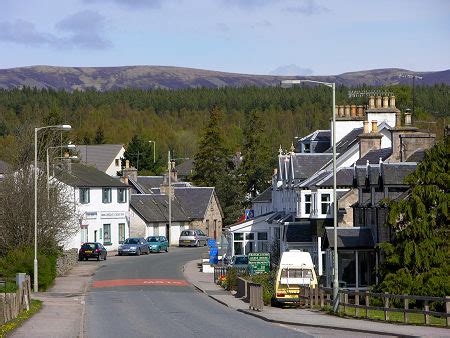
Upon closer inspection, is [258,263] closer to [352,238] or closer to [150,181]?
[352,238]

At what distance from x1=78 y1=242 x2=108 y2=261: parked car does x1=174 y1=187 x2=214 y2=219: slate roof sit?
29787mm

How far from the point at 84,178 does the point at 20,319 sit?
49276 mm

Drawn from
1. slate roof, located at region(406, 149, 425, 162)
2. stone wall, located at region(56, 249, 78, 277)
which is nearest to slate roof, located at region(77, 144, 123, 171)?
stone wall, located at region(56, 249, 78, 277)

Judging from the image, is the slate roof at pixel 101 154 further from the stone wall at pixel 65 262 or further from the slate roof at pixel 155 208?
the stone wall at pixel 65 262

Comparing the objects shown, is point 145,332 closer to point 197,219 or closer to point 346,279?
point 346,279

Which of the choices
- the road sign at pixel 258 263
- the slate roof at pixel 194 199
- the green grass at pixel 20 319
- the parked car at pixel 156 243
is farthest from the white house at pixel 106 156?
the green grass at pixel 20 319

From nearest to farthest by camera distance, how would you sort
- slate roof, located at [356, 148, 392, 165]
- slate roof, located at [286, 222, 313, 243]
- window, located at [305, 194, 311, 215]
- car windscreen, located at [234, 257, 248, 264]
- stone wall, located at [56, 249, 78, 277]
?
slate roof, located at [356, 148, 392, 165], slate roof, located at [286, 222, 313, 243], car windscreen, located at [234, 257, 248, 264], window, located at [305, 194, 311, 215], stone wall, located at [56, 249, 78, 277]

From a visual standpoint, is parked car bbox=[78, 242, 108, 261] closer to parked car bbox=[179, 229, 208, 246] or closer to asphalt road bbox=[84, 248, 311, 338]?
asphalt road bbox=[84, 248, 311, 338]

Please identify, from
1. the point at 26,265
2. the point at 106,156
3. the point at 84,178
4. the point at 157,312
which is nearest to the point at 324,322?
the point at 157,312

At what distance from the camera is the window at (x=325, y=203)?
2254 inches

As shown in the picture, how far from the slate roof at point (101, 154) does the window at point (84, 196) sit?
64.1 meters

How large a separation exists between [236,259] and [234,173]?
5733cm

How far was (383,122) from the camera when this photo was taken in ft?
213

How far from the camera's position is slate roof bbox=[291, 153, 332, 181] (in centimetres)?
6506
